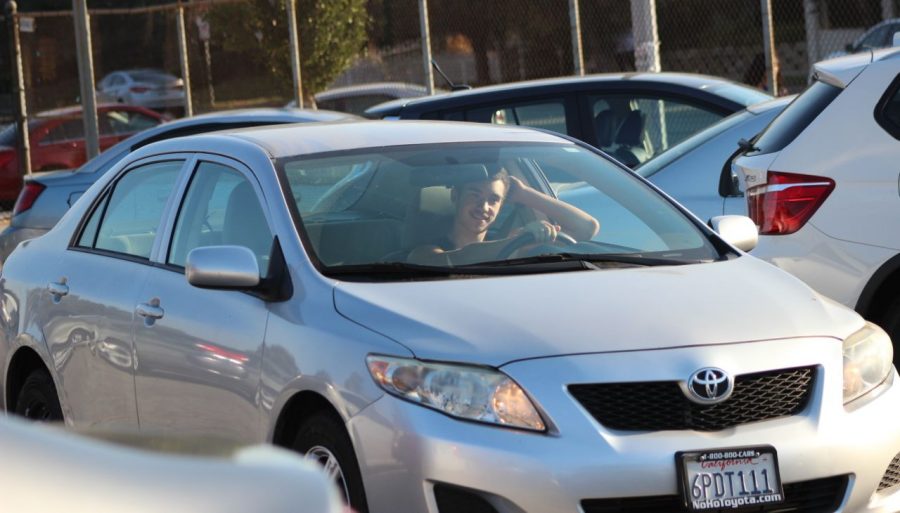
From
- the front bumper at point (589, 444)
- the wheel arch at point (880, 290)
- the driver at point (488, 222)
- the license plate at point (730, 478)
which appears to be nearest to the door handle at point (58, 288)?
the driver at point (488, 222)

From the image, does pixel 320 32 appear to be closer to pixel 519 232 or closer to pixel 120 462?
pixel 519 232

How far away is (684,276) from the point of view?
5391mm

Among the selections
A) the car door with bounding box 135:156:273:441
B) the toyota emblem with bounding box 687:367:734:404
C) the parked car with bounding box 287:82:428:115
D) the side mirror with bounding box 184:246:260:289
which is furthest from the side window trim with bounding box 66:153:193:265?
the parked car with bounding box 287:82:428:115

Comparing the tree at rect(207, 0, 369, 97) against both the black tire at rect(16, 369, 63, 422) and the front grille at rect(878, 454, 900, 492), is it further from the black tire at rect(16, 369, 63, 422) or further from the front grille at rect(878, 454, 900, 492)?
the front grille at rect(878, 454, 900, 492)

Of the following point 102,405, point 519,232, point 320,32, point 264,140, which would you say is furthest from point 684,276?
point 320,32

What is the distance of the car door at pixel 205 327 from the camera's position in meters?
5.30

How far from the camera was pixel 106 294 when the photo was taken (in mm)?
6207

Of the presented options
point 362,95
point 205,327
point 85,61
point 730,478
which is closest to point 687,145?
point 205,327

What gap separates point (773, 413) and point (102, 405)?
272 centimetres

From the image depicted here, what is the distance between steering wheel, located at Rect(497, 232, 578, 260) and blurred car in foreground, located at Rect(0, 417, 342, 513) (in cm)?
316

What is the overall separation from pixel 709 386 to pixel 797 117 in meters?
2.95

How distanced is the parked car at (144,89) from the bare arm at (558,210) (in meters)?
27.8

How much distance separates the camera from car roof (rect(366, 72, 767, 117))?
1085 cm

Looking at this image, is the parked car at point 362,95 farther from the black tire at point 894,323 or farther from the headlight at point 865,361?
the headlight at point 865,361
